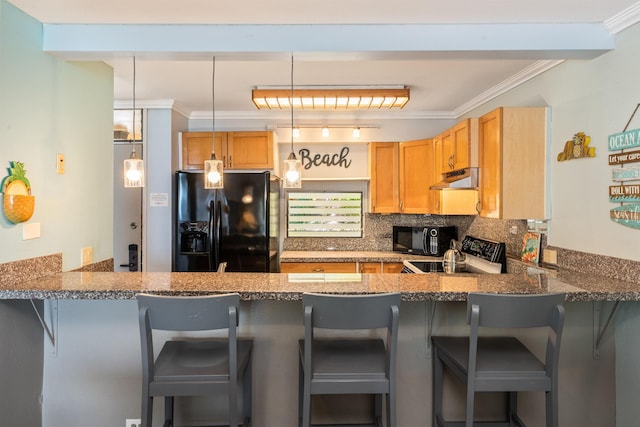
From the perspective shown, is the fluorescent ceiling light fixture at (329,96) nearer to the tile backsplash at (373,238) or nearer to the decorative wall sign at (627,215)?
the tile backsplash at (373,238)

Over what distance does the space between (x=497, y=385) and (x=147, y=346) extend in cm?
144

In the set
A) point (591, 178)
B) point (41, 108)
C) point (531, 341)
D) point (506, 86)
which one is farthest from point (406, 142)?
point (41, 108)

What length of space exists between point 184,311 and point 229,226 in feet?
7.20

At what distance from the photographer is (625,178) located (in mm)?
1976

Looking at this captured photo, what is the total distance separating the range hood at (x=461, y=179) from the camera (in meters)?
2.97

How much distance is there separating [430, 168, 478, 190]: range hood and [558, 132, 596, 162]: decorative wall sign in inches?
25.1

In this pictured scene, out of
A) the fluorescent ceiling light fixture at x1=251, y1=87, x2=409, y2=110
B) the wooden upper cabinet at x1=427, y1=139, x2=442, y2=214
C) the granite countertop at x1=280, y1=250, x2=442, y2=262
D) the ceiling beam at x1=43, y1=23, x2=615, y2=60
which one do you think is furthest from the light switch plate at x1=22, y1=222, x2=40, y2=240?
the wooden upper cabinet at x1=427, y1=139, x2=442, y2=214

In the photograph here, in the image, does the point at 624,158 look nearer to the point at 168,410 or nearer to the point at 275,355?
the point at 275,355

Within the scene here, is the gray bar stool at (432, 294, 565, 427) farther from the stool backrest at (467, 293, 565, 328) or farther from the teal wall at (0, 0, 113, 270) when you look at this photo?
the teal wall at (0, 0, 113, 270)

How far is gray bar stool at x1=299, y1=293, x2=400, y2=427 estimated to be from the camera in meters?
1.45

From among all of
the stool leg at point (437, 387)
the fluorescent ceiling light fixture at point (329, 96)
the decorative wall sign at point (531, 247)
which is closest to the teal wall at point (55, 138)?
the fluorescent ceiling light fixture at point (329, 96)

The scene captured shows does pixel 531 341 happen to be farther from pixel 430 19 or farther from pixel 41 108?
pixel 41 108

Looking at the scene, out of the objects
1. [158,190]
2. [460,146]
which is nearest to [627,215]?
[460,146]

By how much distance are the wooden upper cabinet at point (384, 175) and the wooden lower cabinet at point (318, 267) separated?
0.76m
